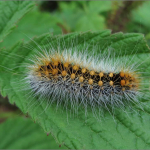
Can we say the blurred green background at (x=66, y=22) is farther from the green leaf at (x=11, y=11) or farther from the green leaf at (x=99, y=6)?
the green leaf at (x=11, y=11)

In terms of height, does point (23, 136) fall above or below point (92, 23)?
below

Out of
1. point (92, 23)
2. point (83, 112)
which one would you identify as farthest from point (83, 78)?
point (92, 23)

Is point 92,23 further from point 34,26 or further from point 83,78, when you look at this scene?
point 83,78

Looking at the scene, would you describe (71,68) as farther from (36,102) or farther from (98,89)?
(36,102)

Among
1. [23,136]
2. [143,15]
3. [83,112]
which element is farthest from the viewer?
[143,15]

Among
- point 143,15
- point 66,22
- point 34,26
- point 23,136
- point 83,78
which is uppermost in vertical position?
point 143,15

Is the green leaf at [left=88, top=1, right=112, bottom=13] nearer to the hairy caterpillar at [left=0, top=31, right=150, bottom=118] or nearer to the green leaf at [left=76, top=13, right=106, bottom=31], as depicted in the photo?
the green leaf at [left=76, top=13, right=106, bottom=31]

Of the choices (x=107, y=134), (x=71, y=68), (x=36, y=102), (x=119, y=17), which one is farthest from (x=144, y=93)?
(x=119, y=17)
